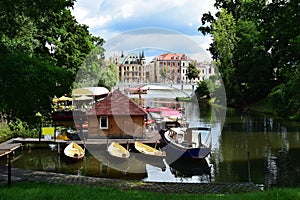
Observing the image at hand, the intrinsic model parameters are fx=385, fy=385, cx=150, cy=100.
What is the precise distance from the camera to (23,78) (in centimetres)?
1070

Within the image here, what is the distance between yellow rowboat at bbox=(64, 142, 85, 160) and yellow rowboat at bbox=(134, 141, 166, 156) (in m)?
2.83

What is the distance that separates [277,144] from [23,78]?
17.9m

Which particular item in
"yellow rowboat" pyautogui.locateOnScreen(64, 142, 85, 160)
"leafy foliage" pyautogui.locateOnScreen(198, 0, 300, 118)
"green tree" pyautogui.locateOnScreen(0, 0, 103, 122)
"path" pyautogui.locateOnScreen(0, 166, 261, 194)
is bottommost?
"path" pyautogui.locateOnScreen(0, 166, 261, 194)

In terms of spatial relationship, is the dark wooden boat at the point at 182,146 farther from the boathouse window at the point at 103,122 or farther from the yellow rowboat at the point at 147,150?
the boathouse window at the point at 103,122

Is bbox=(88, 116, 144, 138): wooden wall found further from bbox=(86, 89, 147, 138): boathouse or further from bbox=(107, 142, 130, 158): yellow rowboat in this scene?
bbox=(107, 142, 130, 158): yellow rowboat

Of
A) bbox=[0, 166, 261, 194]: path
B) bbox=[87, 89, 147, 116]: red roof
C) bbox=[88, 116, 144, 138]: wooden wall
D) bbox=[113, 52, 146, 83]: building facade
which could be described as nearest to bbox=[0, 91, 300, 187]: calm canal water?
bbox=[88, 116, 144, 138]: wooden wall

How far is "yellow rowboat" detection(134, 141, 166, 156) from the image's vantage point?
19438 millimetres

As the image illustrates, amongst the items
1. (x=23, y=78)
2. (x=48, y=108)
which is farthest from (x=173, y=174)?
(x=23, y=78)

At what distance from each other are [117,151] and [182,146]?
10.9 feet

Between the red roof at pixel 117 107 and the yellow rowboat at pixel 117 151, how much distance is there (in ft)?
8.91

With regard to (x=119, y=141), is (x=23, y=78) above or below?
above

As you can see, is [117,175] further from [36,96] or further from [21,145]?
[21,145]

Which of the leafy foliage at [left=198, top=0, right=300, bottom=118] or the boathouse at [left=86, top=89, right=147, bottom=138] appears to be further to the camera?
the leafy foliage at [left=198, top=0, right=300, bottom=118]

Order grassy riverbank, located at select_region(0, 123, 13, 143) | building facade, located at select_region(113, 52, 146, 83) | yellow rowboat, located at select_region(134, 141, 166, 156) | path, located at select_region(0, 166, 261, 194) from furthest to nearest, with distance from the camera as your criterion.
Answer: grassy riverbank, located at select_region(0, 123, 13, 143), yellow rowboat, located at select_region(134, 141, 166, 156), building facade, located at select_region(113, 52, 146, 83), path, located at select_region(0, 166, 261, 194)
